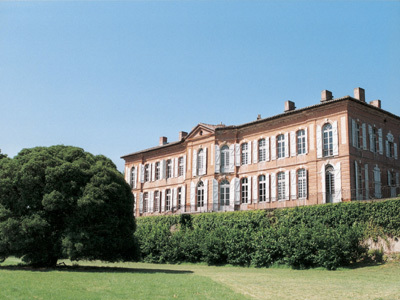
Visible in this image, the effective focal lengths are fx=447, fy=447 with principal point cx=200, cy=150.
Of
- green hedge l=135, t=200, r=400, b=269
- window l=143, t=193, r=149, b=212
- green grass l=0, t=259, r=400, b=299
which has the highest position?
window l=143, t=193, r=149, b=212

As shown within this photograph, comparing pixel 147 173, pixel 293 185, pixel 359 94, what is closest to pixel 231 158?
pixel 293 185

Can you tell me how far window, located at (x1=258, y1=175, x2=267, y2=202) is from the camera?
35.3m

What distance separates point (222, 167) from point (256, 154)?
3.53 meters

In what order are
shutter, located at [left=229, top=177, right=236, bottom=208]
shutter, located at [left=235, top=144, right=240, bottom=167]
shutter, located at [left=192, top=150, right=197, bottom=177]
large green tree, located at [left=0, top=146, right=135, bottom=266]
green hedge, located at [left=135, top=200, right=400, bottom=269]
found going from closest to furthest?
large green tree, located at [left=0, top=146, right=135, bottom=266], green hedge, located at [left=135, top=200, right=400, bottom=269], shutter, located at [left=229, top=177, right=236, bottom=208], shutter, located at [left=235, top=144, right=240, bottom=167], shutter, located at [left=192, top=150, right=197, bottom=177]

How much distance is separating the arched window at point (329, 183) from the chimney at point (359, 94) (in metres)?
6.32

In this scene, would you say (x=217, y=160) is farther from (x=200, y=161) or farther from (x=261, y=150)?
(x=261, y=150)

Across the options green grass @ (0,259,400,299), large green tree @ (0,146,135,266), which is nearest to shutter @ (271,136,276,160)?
large green tree @ (0,146,135,266)

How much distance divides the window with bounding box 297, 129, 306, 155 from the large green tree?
14.7 m

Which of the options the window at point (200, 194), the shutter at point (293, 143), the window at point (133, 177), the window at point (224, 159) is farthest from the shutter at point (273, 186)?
the window at point (133, 177)

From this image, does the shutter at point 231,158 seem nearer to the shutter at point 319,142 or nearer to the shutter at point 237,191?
the shutter at point 237,191

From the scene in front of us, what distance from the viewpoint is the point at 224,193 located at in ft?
124

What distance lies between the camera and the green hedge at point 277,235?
25422mm

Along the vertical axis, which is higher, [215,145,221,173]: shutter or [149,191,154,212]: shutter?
[215,145,221,173]: shutter

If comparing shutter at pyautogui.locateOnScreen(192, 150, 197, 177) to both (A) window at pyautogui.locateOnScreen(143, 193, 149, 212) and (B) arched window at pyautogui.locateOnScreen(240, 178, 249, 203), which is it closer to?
(B) arched window at pyautogui.locateOnScreen(240, 178, 249, 203)
